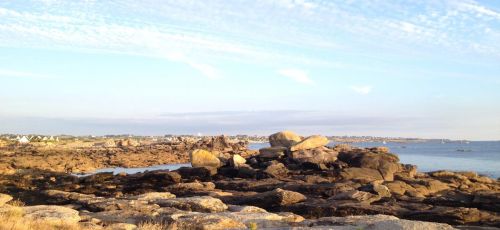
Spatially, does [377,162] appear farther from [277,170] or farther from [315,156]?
[277,170]

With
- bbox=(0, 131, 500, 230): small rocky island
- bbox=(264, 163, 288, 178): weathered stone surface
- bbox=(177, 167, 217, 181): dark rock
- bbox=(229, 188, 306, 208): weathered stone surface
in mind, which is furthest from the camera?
bbox=(177, 167, 217, 181): dark rock

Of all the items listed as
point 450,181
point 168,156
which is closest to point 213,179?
point 450,181

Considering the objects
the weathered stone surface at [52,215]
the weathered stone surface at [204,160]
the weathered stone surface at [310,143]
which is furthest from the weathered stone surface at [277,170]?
the weathered stone surface at [52,215]

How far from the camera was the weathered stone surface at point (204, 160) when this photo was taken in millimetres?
44281

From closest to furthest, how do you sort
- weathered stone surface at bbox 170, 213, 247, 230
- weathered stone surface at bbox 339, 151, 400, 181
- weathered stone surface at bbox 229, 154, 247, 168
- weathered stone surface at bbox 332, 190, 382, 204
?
weathered stone surface at bbox 170, 213, 247, 230 < weathered stone surface at bbox 332, 190, 382, 204 < weathered stone surface at bbox 339, 151, 400, 181 < weathered stone surface at bbox 229, 154, 247, 168

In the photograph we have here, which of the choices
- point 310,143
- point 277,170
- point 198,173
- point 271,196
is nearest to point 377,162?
point 277,170

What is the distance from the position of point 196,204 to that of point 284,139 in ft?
88.9

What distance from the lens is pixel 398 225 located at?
49.1 feet

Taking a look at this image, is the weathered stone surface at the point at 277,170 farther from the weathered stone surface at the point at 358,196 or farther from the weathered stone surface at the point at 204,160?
the weathered stone surface at the point at 358,196

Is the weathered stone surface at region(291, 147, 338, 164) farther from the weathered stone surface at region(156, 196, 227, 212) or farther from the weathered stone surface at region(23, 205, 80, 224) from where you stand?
the weathered stone surface at region(23, 205, 80, 224)

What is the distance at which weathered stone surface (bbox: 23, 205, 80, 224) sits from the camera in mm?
16328

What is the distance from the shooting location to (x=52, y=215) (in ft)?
57.5

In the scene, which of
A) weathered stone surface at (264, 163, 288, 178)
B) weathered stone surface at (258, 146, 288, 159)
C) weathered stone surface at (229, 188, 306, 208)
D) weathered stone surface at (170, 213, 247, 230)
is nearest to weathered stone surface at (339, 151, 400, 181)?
weathered stone surface at (264, 163, 288, 178)

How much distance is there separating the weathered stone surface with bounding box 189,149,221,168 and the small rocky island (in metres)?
0.09
